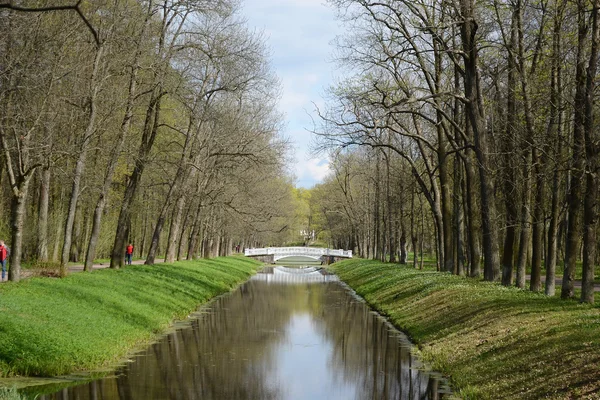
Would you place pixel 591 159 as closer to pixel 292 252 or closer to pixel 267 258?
pixel 292 252

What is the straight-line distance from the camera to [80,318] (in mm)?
17969

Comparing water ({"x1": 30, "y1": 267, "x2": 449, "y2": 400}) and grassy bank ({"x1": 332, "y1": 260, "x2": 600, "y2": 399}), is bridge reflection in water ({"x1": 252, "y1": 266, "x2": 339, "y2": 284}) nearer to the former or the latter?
water ({"x1": 30, "y1": 267, "x2": 449, "y2": 400})

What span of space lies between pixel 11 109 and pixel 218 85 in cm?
2006

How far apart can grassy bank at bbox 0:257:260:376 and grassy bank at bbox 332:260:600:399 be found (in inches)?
298

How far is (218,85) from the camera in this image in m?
40.1

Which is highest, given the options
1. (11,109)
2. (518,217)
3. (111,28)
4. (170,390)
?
(111,28)

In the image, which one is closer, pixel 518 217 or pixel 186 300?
pixel 518 217

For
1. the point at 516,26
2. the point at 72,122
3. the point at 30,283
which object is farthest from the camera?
the point at 72,122

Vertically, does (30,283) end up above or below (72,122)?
below

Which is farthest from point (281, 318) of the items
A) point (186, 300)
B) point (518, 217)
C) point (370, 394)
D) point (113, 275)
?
point (370, 394)

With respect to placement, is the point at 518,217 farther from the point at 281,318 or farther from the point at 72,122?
the point at 72,122

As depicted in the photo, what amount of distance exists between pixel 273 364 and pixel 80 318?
4845 millimetres

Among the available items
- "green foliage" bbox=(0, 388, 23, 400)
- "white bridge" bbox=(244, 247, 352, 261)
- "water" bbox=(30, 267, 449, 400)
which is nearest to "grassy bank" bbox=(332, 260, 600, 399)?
"water" bbox=(30, 267, 449, 400)

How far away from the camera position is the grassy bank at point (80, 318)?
14562mm
